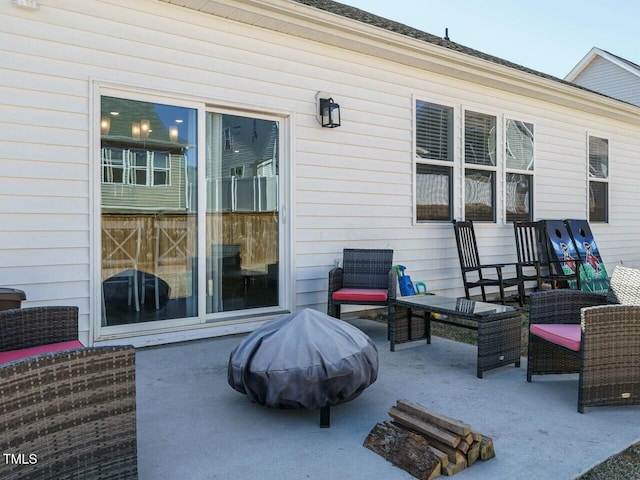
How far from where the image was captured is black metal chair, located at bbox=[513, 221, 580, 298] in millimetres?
6328

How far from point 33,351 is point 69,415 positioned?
3.11 feet

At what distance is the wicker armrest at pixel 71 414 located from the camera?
1.47m

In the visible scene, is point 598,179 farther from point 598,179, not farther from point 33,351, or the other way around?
point 33,351

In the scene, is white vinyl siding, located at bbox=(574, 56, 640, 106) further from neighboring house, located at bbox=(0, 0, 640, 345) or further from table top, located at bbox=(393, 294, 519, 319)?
table top, located at bbox=(393, 294, 519, 319)

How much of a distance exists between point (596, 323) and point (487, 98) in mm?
4520

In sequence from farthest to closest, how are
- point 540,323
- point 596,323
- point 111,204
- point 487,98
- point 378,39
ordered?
1. point 487,98
2. point 378,39
3. point 111,204
4. point 540,323
5. point 596,323

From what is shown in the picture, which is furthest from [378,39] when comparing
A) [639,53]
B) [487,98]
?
[639,53]

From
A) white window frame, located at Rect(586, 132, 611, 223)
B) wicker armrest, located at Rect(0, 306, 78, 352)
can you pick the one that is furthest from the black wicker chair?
white window frame, located at Rect(586, 132, 611, 223)

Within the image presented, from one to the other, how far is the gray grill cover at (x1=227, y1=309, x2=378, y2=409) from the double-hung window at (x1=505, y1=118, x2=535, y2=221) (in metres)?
4.90

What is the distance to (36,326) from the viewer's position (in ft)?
8.07

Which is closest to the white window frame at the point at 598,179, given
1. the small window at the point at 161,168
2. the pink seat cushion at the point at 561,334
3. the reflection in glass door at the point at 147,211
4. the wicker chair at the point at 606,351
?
the pink seat cushion at the point at 561,334

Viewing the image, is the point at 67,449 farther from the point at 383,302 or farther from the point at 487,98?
the point at 487,98

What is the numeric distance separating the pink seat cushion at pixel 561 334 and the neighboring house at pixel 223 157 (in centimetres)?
231

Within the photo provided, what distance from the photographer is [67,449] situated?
5.23ft
